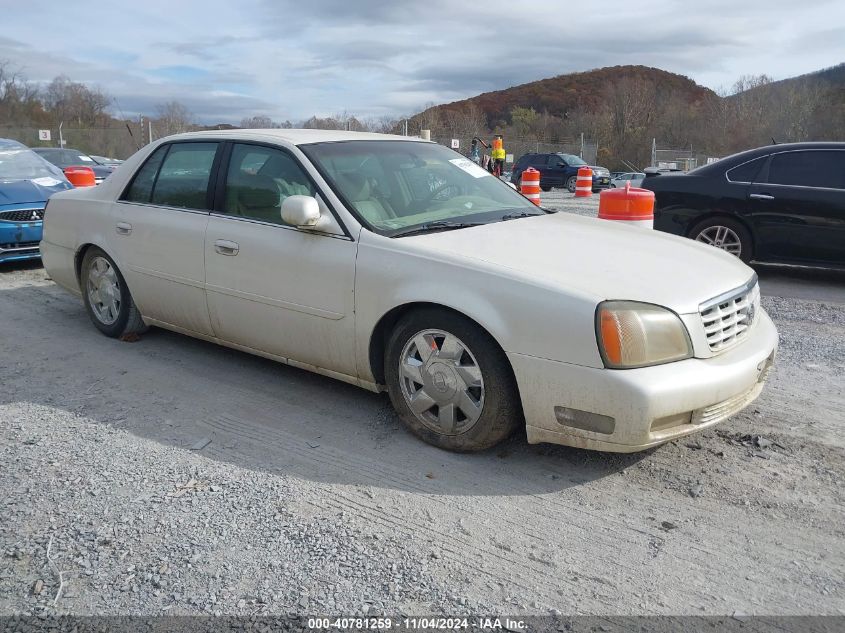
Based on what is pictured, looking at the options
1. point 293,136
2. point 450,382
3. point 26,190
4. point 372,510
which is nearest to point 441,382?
point 450,382

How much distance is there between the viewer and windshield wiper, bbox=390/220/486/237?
3924 mm

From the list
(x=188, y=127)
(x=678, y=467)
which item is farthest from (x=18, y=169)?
(x=188, y=127)

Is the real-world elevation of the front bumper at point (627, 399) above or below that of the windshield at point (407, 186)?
below

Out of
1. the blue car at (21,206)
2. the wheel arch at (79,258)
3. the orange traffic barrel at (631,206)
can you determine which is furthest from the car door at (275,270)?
the blue car at (21,206)

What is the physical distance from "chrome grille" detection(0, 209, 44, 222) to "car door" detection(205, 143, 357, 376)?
4.73m

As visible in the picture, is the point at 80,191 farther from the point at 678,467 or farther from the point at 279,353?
the point at 678,467

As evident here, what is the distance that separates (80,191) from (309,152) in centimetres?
260

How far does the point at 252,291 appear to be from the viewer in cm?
432

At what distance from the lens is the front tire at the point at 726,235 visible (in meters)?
8.00

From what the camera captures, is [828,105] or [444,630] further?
[828,105]

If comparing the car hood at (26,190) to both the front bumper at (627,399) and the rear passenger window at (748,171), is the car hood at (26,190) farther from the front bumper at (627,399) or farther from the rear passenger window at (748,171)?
the rear passenger window at (748,171)

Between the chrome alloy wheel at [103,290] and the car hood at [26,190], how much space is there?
3.53m

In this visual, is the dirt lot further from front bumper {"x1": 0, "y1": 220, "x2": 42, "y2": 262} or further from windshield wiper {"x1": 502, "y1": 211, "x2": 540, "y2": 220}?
front bumper {"x1": 0, "y1": 220, "x2": 42, "y2": 262}

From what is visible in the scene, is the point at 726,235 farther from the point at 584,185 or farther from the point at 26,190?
the point at 584,185
